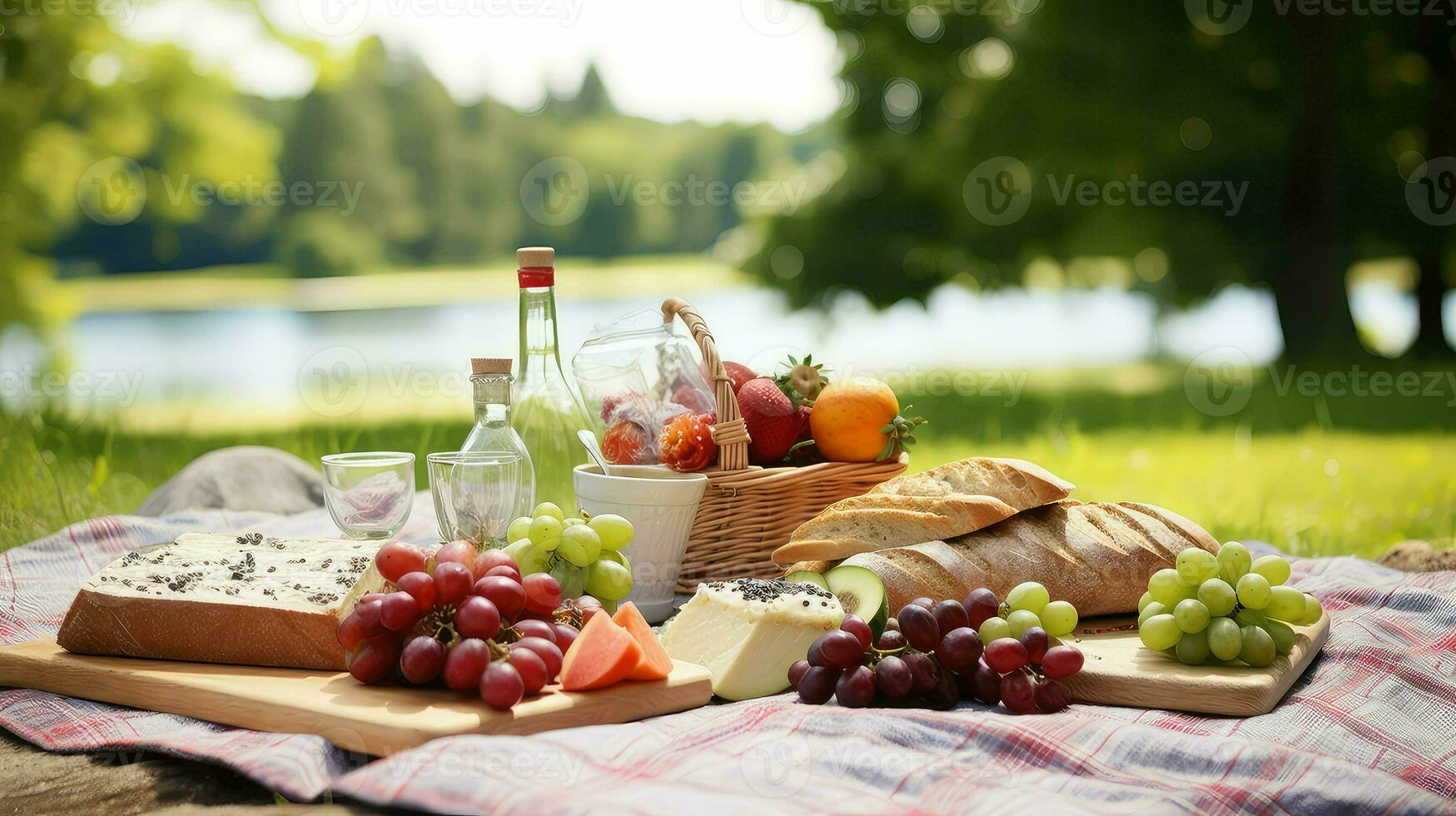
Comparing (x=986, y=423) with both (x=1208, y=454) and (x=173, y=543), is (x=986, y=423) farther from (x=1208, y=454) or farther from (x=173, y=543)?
(x=173, y=543)

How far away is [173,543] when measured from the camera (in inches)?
93.6

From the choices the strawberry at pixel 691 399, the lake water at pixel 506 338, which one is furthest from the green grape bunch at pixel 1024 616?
the lake water at pixel 506 338

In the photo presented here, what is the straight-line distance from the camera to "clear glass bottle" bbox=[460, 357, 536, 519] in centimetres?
244

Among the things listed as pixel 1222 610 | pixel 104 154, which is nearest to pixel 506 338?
pixel 104 154

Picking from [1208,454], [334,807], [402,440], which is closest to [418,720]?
[334,807]

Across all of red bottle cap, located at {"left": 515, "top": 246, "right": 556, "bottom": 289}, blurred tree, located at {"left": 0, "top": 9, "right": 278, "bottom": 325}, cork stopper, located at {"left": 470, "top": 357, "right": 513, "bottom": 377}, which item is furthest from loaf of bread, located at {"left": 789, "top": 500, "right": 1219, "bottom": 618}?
blurred tree, located at {"left": 0, "top": 9, "right": 278, "bottom": 325}

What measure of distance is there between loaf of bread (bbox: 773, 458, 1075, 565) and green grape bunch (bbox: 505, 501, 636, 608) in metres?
0.36

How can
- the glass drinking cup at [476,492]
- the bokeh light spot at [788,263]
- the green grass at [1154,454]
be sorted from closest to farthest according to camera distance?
the glass drinking cup at [476,492] → the green grass at [1154,454] → the bokeh light spot at [788,263]

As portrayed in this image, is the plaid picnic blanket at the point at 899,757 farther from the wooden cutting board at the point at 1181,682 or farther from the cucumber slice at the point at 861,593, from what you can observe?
the cucumber slice at the point at 861,593

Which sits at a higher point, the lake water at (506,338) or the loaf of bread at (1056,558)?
the lake water at (506,338)

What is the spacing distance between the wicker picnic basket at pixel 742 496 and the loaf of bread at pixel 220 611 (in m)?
0.82

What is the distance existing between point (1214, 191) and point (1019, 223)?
4.58 feet

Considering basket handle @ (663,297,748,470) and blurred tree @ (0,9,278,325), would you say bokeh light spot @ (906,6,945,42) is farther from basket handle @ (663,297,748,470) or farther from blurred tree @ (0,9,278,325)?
basket handle @ (663,297,748,470)

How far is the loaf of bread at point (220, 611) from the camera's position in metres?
2.00
